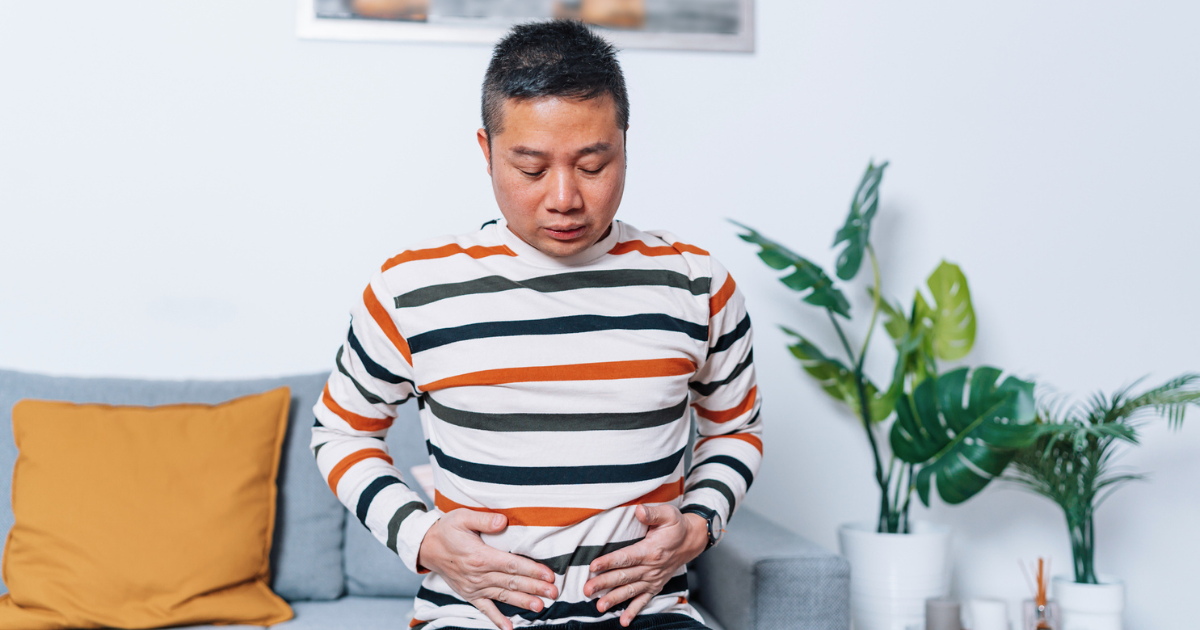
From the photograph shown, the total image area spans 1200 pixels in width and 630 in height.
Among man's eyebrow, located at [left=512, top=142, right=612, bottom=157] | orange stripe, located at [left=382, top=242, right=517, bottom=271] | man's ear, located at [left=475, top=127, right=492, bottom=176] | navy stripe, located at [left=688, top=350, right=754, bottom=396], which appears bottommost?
navy stripe, located at [left=688, top=350, right=754, bottom=396]

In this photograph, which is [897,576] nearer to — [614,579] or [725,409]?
[725,409]

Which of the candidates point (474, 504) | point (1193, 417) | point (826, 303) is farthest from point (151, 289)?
point (1193, 417)

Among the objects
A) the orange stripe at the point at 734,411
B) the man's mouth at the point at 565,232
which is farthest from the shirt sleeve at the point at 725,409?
the man's mouth at the point at 565,232

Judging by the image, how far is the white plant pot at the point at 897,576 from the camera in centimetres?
181

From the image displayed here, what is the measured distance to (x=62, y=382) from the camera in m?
1.70

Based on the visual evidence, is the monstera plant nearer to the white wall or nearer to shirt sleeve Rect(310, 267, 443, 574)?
the white wall

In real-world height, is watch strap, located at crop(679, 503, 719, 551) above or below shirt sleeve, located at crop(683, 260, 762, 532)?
below

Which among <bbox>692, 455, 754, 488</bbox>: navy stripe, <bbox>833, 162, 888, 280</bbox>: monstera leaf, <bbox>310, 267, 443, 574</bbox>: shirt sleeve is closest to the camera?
<bbox>310, 267, 443, 574</bbox>: shirt sleeve

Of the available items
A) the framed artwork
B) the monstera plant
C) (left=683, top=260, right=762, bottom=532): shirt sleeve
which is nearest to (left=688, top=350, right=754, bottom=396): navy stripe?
(left=683, top=260, right=762, bottom=532): shirt sleeve

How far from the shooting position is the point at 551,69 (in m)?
0.89

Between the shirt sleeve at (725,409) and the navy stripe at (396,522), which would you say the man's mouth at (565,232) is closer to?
the shirt sleeve at (725,409)

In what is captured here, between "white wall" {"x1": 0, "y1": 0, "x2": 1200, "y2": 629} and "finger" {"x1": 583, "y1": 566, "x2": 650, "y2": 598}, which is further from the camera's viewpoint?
"white wall" {"x1": 0, "y1": 0, "x2": 1200, "y2": 629}

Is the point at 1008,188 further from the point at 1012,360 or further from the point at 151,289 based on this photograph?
the point at 151,289

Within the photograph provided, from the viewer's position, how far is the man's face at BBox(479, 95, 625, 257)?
895mm
